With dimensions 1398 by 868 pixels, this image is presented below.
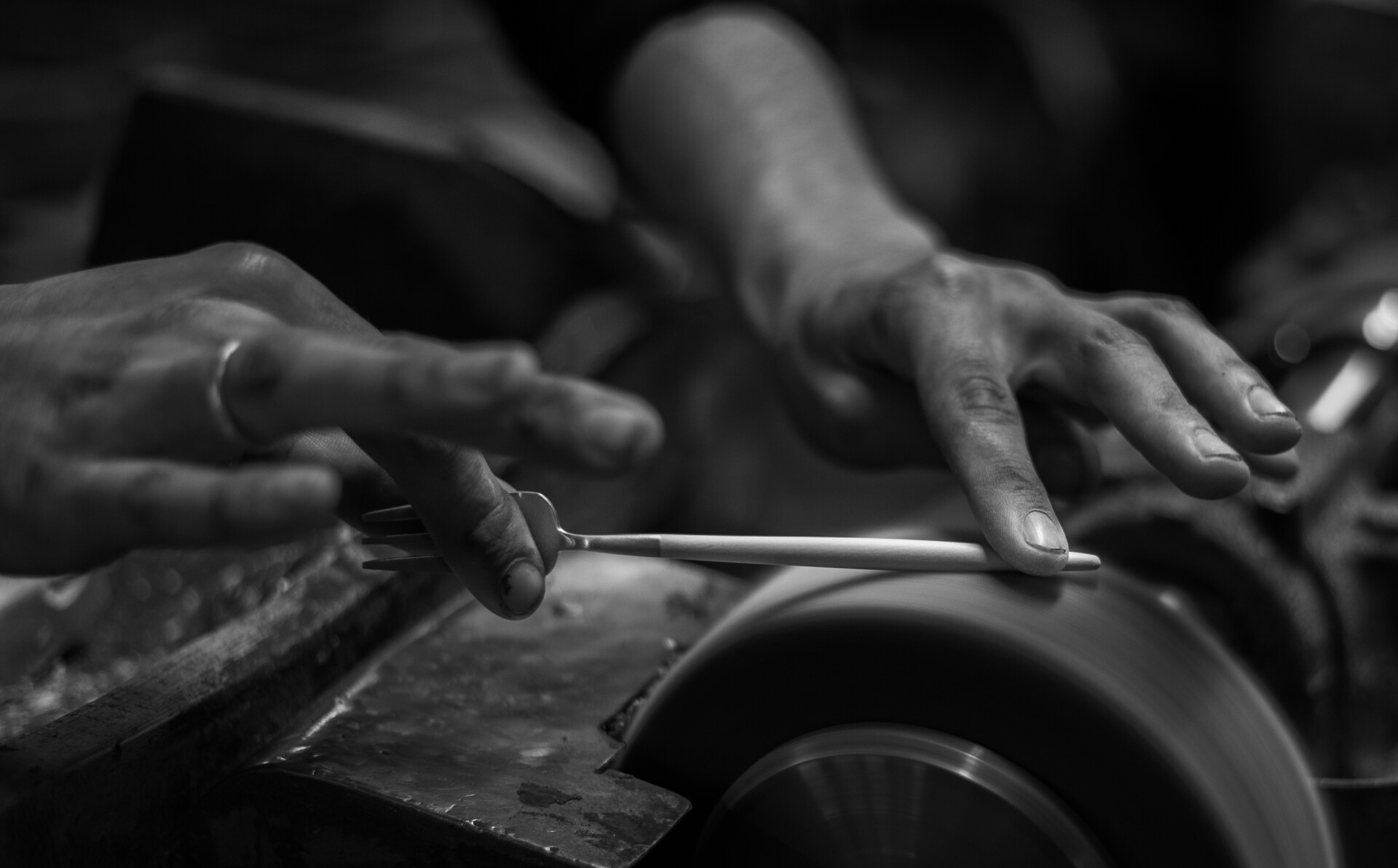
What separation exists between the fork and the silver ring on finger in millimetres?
151

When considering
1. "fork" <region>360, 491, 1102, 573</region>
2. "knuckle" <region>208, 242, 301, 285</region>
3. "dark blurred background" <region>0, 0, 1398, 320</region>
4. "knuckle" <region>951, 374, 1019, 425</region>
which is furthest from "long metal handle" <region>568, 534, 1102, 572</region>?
"dark blurred background" <region>0, 0, 1398, 320</region>

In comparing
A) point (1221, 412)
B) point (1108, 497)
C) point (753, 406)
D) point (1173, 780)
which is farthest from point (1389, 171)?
point (1173, 780)

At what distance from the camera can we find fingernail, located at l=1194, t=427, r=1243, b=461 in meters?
0.63

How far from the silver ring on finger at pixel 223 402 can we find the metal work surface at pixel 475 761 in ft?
0.76

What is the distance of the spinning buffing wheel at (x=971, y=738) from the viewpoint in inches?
23.1

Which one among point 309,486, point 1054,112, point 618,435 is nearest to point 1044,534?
point 618,435

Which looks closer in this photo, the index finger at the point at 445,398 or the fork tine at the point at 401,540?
the index finger at the point at 445,398

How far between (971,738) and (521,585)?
26cm

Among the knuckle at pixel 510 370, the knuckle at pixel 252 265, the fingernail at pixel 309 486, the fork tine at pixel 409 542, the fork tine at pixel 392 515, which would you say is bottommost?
the fork tine at pixel 409 542

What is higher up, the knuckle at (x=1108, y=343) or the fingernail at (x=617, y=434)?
the fingernail at (x=617, y=434)

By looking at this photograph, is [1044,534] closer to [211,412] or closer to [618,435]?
[618,435]

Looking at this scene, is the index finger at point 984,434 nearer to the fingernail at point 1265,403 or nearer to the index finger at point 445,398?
the fingernail at point 1265,403

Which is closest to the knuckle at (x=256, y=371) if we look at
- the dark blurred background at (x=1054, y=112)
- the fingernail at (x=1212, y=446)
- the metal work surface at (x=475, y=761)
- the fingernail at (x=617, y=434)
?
the fingernail at (x=617, y=434)

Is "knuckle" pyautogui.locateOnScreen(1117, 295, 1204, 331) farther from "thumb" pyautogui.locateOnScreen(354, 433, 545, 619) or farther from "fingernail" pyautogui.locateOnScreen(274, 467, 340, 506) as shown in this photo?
"fingernail" pyautogui.locateOnScreen(274, 467, 340, 506)
